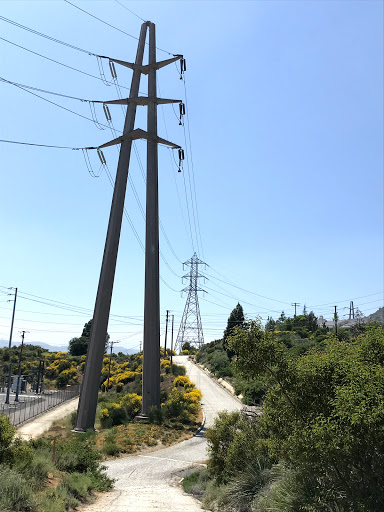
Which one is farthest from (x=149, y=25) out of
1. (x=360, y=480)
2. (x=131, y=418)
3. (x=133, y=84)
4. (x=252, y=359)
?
(x=360, y=480)

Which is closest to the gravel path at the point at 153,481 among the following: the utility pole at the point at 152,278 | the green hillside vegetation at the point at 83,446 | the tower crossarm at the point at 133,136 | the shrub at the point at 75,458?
the green hillside vegetation at the point at 83,446

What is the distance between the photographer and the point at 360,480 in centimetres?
752

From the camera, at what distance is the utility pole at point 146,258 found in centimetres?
2603

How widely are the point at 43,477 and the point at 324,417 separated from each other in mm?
9177

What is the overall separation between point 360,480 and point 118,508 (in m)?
7.17

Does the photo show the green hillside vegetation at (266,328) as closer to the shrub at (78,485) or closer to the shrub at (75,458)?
the shrub at (75,458)

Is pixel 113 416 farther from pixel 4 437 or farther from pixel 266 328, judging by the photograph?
pixel 4 437

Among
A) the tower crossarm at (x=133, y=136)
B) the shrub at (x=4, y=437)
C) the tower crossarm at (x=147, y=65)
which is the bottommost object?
the shrub at (x=4, y=437)

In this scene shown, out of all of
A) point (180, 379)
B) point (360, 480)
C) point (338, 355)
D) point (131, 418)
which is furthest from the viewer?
point (180, 379)

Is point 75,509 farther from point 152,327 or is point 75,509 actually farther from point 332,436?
point 152,327

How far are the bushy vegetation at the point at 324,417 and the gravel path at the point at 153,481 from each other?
140 inches

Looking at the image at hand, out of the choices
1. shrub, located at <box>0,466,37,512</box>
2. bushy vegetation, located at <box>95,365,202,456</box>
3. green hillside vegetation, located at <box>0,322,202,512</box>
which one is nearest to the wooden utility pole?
green hillside vegetation, located at <box>0,322,202,512</box>

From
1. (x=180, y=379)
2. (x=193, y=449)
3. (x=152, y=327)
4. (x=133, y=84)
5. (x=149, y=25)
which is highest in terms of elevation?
(x=149, y=25)

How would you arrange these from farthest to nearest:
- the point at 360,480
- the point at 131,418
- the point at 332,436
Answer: the point at 131,418 → the point at 360,480 → the point at 332,436
